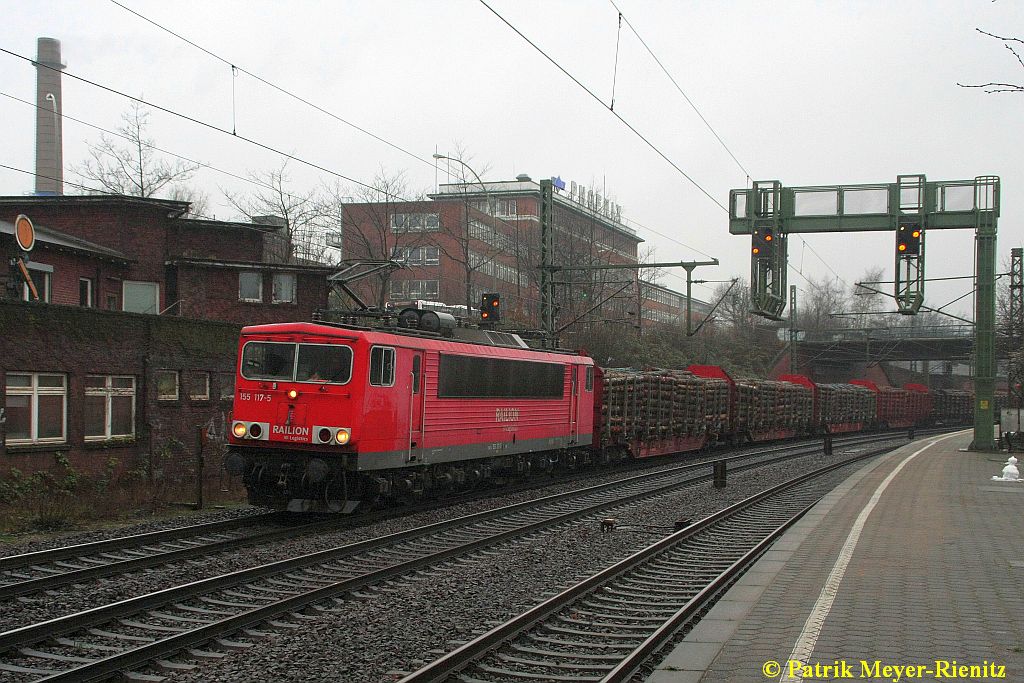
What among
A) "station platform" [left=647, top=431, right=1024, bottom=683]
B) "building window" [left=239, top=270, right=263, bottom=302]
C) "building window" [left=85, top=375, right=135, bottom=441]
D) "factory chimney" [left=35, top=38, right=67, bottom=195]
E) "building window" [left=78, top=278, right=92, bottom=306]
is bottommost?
"station platform" [left=647, top=431, right=1024, bottom=683]

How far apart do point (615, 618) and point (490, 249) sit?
4288 cm

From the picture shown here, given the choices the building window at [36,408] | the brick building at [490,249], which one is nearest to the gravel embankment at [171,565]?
the building window at [36,408]

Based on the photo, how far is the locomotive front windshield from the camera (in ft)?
49.3

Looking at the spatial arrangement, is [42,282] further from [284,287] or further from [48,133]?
[48,133]

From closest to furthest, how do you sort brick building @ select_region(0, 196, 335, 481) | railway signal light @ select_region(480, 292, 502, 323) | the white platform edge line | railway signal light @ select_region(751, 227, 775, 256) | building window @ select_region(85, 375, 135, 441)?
the white platform edge line
brick building @ select_region(0, 196, 335, 481)
building window @ select_region(85, 375, 135, 441)
railway signal light @ select_region(480, 292, 502, 323)
railway signal light @ select_region(751, 227, 775, 256)

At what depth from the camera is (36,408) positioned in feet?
59.4

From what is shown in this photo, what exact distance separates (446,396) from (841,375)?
7701 centimetres

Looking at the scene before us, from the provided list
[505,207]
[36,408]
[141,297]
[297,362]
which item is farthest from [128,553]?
[505,207]

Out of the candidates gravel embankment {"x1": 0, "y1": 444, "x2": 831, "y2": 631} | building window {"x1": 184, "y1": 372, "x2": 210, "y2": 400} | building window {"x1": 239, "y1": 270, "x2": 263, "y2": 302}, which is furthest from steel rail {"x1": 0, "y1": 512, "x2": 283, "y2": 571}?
building window {"x1": 239, "y1": 270, "x2": 263, "y2": 302}

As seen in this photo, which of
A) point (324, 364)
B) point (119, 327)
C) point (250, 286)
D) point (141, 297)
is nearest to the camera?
point (324, 364)

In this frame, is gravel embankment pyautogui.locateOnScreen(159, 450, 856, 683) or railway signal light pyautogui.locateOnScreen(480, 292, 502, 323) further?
railway signal light pyautogui.locateOnScreen(480, 292, 502, 323)

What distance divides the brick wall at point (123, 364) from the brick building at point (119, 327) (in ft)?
0.07

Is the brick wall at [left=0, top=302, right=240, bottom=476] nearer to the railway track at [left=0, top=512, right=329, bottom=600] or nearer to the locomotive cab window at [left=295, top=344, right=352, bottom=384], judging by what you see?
the railway track at [left=0, top=512, right=329, bottom=600]

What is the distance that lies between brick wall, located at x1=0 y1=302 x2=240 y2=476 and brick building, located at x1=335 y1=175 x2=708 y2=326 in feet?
31.3
